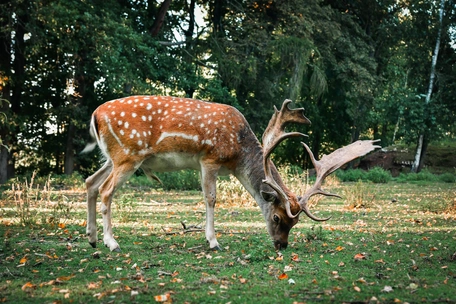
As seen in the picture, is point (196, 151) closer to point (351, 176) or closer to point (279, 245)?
point (279, 245)

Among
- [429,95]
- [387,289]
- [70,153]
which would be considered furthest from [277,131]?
[429,95]

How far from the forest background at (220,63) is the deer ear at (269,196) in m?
11.2

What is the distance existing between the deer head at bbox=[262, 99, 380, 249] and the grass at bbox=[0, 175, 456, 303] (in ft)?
1.48

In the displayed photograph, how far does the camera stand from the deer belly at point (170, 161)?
8250mm

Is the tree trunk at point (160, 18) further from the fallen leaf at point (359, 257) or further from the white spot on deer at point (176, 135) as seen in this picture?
the fallen leaf at point (359, 257)

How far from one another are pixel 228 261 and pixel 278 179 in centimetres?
163

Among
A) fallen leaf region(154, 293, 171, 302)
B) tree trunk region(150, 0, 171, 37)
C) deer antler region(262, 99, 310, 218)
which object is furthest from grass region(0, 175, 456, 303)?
tree trunk region(150, 0, 171, 37)

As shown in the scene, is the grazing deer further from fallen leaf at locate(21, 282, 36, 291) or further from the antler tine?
fallen leaf at locate(21, 282, 36, 291)

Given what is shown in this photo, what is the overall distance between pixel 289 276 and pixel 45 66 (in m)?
20.3

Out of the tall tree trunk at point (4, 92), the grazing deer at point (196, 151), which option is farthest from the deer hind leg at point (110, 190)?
the tall tree trunk at point (4, 92)

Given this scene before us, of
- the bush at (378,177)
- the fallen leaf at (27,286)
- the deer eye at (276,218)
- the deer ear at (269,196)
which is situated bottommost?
the bush at (378,177)

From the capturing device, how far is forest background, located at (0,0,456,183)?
21219 mm

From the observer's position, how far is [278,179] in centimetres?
838

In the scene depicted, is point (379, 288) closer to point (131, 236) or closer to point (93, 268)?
point (93, 268)
